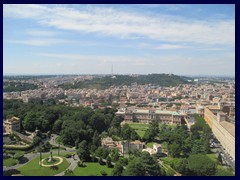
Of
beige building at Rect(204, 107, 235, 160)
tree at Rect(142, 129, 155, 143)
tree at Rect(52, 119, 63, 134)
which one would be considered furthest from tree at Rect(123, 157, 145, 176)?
tree at Rect(52, 119, 63, 134)

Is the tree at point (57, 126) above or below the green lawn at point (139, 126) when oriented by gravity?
above

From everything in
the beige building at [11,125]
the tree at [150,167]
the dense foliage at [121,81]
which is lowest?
the tree at [150,167]

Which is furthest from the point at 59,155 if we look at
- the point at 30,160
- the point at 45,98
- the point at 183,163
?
the point at 45,98

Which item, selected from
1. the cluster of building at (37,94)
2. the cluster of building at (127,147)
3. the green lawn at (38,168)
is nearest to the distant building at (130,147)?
the cluster of building at (127,147)

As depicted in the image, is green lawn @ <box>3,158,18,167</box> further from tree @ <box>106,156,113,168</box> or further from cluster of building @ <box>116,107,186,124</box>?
cluster of building @ <box>116,107,186,124</box>

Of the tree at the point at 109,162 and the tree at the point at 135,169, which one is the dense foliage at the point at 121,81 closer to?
the tree at the point at 109,162

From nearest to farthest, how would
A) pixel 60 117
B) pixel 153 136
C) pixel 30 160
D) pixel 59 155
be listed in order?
1. pixel 30 160
2. pixel 59 155
3. pixel 153 136
4. pixel 60 117

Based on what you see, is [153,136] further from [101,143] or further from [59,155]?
[59,155]
